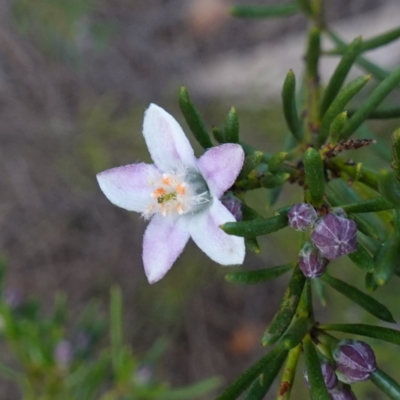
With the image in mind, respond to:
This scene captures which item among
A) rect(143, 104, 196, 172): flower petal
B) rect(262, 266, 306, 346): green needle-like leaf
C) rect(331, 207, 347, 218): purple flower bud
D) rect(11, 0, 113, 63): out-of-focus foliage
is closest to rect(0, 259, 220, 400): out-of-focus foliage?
rect(143, 104, 196, 172): flower petal

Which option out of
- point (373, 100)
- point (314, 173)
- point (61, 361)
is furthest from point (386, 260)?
point (61, 361)

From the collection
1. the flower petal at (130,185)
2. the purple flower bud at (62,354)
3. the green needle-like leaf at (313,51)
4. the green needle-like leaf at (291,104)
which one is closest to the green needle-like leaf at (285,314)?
the flower petal at (130,185)

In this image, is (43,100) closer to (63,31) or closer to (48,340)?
(63,31)

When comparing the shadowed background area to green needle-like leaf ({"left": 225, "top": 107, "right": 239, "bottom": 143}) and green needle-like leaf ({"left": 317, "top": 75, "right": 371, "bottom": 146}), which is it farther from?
green needle-like leaf ({"left": 225, "top": 107, "right": 239, "bottom": 143})

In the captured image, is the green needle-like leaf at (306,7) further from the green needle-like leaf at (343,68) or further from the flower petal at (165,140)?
the flower petal at (165,140)

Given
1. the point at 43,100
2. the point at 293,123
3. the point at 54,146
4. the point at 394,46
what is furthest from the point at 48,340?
the point at 394,46

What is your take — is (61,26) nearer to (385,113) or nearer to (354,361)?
(385,113)
